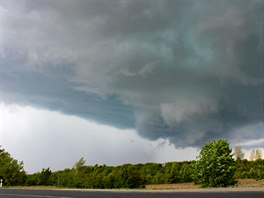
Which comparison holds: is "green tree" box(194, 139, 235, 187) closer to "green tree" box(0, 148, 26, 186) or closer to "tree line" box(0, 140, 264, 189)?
"tree line" box(0, 140, 264, 189)

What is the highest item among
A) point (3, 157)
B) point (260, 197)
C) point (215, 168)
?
point (3, 157)

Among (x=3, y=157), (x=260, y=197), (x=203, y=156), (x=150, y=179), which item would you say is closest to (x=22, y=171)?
(x=3, y=157)

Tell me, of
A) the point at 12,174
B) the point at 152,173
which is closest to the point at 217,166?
the point at 152,173

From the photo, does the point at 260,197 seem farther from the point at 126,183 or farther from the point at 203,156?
the point at 126,183

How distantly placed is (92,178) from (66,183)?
6429 millimetres

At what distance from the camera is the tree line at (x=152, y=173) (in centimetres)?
2959

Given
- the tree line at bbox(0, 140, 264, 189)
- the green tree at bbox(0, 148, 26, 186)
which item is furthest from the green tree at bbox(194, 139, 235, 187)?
the green tree at bbox(0, 148, 26, 186)

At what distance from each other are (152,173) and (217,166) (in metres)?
24.9

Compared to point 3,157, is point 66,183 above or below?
below

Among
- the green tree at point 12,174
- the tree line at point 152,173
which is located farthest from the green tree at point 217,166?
the green tree at point 12,174

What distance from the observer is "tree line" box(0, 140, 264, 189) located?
1165 inches

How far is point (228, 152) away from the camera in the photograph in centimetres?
2991

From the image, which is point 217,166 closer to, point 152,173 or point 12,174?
point 152,173

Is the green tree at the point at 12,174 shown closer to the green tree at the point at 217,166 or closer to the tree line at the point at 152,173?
the tree line at the point at 152,173
